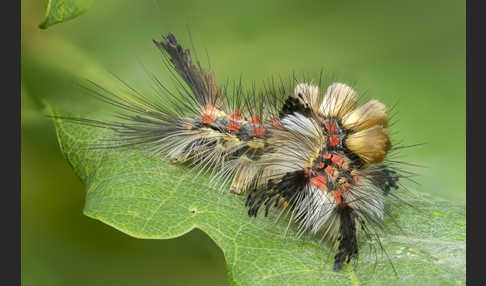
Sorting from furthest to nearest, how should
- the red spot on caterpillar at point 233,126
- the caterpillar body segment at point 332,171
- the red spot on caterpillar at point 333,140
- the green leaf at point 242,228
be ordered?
1. the red spot on caterpillar at point 233,126
2. the red spot on caterpillar at point 333,140
3. the caterpillar body segment at point 332,171
4. the green leaf at point 242,228

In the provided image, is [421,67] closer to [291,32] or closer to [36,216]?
[291,32]

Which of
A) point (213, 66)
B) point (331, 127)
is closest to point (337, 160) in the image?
point (331, 127)

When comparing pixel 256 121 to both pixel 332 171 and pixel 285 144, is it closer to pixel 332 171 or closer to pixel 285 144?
pixel 285 144

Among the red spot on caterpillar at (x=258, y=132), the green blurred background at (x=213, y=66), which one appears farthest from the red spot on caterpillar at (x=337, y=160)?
the green blurred background at (x=213, y=66)

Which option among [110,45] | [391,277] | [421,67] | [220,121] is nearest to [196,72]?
[220,121]

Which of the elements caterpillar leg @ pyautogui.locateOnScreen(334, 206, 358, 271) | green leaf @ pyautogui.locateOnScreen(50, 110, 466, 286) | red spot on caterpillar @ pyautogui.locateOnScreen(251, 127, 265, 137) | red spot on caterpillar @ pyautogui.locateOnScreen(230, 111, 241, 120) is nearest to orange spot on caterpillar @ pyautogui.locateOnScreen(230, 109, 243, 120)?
red spot on caterpillar @ pyautogui.locateOnScreen(230, 111, 241, 120)

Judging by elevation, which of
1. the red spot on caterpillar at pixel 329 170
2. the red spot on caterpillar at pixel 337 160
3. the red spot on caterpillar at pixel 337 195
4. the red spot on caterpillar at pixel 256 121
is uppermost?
the red spot on caterpillar at pixel 256 121

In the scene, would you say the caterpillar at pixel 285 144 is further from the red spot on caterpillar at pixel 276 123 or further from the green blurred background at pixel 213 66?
the green blurred background at pixel 213 66
